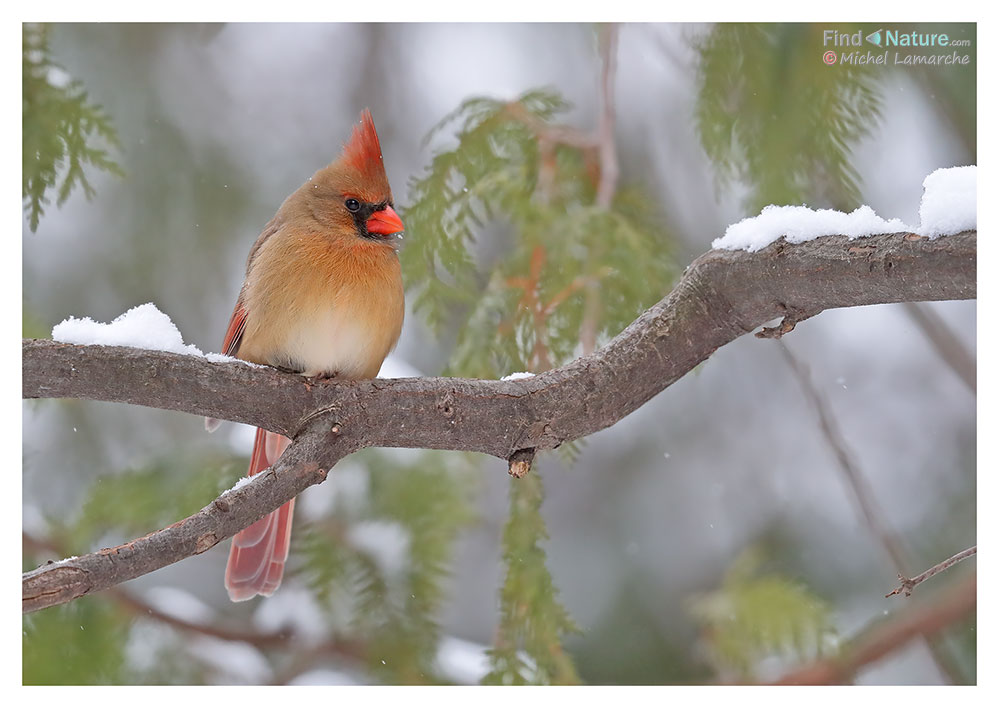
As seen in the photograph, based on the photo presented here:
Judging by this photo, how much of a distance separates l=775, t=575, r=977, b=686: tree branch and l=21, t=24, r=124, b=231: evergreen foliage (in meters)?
1.83

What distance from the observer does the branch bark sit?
1.23 meters

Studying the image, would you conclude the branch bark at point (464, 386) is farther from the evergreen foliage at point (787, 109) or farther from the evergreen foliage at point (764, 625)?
Answer: the evergreen foliage at point (764, 625)

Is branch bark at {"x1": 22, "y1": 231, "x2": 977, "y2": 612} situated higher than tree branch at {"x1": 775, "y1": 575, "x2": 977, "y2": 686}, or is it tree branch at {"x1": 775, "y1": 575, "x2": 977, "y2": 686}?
branch bark at {"x1": 22, "y1": 231, "x2": 977, "y2": 612}

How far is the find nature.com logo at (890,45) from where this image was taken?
76.2 inches

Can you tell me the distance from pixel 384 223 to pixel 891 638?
1.35 meters

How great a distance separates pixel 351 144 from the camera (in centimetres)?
181

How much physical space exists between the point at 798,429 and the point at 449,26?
4.88 feet

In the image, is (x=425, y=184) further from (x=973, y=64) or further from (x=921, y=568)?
(x=921, y=568)

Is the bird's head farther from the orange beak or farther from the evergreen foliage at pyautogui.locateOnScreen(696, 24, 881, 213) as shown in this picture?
the evergreen foliage at pyautogui.locateOnScreen(696, 24, 881, 213)

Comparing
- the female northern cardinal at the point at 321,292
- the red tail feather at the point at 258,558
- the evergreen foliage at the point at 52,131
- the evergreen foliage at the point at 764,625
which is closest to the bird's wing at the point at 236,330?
the female northern cardinal at the point at 321,292

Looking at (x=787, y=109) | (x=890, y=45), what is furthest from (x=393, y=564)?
(x=890, y=45)

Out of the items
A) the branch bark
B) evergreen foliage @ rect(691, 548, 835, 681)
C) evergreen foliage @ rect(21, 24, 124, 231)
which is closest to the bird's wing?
the branch bark

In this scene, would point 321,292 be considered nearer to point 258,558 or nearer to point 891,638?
point 258,558

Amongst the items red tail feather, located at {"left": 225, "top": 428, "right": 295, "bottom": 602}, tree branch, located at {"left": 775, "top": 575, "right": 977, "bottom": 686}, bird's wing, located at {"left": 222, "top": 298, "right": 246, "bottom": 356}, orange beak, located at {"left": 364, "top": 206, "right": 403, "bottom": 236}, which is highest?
orange beak, located at {"left": 364, "top": 206, "right": 403, "bottom": 236}
